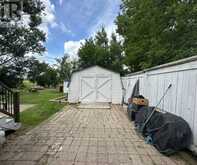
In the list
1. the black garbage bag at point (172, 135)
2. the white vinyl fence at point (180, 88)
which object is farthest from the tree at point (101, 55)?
the black garbage bag at point (172, 135)

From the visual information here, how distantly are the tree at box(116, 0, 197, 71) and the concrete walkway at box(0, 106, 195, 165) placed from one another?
8.33m

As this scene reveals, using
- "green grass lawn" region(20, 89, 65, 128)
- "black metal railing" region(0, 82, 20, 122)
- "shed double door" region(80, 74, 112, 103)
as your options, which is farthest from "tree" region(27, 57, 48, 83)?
"black metal railing" region(0, 82, 20, 122)

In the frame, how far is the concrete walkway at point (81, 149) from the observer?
3893 millimetres

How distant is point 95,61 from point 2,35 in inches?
664

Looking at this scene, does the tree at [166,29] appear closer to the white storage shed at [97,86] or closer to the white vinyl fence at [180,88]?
the white storage shed at [97,86]

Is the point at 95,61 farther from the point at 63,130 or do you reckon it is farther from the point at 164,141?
the point at 164,141

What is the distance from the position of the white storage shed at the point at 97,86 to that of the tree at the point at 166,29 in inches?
111

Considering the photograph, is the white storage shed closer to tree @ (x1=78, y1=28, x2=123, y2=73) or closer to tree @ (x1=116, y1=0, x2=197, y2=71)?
tree @ (x1=116, y1=0, x2=197, y2=71)

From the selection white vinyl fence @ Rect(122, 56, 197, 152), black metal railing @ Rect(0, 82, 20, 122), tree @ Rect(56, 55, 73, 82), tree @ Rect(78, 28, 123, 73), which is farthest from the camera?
tree @ Rect(56, 55, 73, 82)

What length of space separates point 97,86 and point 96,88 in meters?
0.15

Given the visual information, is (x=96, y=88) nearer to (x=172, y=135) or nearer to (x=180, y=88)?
(x=180, y=88)

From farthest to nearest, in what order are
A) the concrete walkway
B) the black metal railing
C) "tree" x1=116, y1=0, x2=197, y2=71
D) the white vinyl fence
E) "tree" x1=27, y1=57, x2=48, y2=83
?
"tree" x1=27, y1=57, x2=48, y2=83
"tree" x1=116, y1=0, x2=197, y2=71
the black metal railing
the white vinyl fence
the concrete walkway

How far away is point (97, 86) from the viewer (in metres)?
14.2

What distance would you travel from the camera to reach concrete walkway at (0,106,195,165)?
389 centimetres
